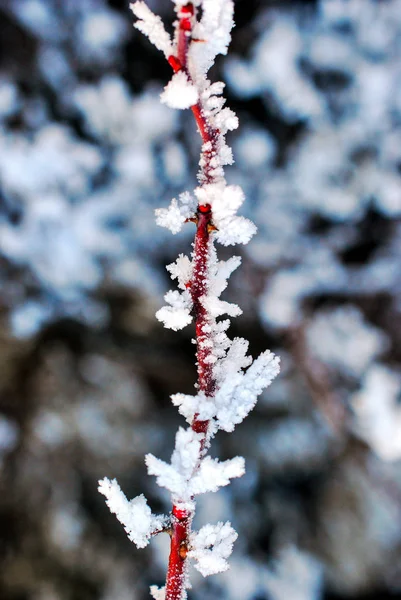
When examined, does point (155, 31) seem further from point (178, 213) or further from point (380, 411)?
point (380, 411)

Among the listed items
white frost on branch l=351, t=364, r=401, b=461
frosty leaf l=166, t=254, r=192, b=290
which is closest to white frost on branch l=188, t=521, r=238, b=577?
frosty leaf l=166, t=254, r=192, b=290

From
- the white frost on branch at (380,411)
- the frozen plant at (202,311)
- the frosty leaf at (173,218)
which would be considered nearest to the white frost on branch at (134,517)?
the frozen plant at (202,311)

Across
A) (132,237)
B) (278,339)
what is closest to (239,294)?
(278,339)

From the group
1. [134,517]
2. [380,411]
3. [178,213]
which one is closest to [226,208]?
[178,213]

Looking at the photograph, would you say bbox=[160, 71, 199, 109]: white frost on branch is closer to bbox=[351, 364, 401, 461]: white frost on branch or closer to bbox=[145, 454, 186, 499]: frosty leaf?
bbox=[145, 454, 186, 499]: frosty leaf

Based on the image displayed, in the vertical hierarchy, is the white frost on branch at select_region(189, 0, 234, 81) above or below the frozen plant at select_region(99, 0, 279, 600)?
above

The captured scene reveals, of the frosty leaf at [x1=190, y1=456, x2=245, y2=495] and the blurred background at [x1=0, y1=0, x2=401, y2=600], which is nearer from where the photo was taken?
the frosty leaf at [x1=190, y1=456, x2=245, y2=495]

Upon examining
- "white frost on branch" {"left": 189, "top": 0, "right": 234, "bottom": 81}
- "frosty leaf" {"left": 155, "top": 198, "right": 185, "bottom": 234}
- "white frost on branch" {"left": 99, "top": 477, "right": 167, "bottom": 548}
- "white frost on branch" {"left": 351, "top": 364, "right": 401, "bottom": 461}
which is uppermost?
"white frost on branch" {"left": 351, "top": 364, "right": 401, "bottom": 461}

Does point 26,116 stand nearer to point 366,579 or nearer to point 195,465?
point 195,465
